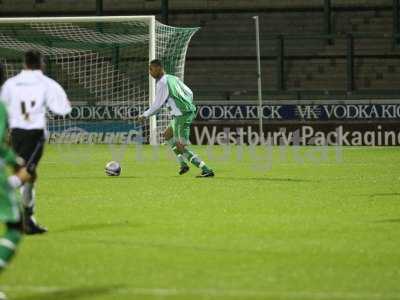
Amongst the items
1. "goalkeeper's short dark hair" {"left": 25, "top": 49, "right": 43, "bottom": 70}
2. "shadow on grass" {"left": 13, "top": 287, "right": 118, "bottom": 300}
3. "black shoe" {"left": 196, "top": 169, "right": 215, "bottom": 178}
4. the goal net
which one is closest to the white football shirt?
"goalkeeper's short dark hair" {"left": 25, "top": 49, "right": 43, "bottom": 70}

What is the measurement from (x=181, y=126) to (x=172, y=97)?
516 millimetres

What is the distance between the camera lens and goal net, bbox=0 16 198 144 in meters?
29.1

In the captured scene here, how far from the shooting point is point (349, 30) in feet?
112

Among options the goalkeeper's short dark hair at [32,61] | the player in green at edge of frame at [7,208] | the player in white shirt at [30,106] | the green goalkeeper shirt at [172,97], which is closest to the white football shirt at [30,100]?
the player in white shirt at [30,106]

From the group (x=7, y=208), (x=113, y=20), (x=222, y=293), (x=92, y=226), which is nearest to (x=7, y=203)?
(x=7, y=208)

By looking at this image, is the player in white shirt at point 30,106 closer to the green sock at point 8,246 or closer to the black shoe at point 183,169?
the green sock at point 8,246

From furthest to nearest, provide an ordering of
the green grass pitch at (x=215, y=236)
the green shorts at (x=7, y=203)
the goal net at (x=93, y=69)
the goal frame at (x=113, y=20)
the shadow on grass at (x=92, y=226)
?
1. the goal net at (x=93, y=69)
2. the goal frame at (x=113, y=20)
3. the shadow on grass at (x=92, y=226)
4. the green grass pitch at (x=215, y=236)
5. the green shorts at (x=7, y=203)

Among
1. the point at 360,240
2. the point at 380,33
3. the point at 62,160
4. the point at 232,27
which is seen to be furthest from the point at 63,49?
the point at 360,240

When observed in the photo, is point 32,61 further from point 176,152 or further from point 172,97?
point 176,152

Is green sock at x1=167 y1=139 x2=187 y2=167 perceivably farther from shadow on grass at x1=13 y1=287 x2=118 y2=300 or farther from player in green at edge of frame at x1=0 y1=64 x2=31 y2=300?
player in green at edge of frame at x1=0 y1=64 x2=31 y2=300

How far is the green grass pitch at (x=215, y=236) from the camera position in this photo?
869 cm

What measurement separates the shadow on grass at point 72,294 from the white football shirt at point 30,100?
132 inches

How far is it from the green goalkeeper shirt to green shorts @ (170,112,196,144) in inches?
2.8

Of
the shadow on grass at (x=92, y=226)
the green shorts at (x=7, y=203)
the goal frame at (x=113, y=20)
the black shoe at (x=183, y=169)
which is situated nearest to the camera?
the green shorts at (x=7, y=203)
